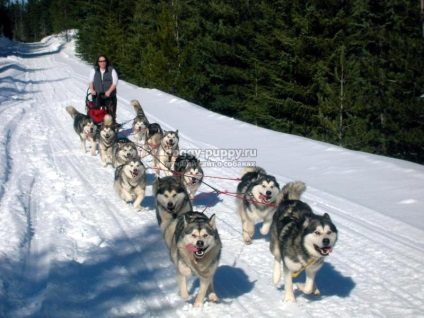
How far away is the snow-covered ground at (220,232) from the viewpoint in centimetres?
409

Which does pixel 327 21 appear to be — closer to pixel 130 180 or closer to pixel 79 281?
pixel 130 180

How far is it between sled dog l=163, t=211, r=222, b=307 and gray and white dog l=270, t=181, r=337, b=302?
664 millimetres

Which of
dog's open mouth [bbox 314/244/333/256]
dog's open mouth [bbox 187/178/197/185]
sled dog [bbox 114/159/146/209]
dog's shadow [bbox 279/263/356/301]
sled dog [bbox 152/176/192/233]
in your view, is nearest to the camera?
dog's open mouth [bbox 314/244/333/256]

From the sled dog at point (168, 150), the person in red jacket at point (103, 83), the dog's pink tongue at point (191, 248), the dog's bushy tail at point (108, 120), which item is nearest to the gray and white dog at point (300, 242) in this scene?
the dog's pink tongue at point (191, 248)

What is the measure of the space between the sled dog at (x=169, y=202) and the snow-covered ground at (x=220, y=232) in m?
0.40

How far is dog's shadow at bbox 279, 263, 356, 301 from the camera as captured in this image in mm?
4337

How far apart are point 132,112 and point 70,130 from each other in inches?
148

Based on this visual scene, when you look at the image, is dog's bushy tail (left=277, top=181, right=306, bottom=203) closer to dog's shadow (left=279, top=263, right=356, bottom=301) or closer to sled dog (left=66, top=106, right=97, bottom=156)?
dog's shadow (left=279, top=263, right=356, bottom=301)

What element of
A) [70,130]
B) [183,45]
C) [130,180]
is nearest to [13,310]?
[130,180]

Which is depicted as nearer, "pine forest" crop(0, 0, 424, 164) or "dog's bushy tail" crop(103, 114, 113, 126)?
"dog's bushy tail" crop(103, 114, 113, 126)

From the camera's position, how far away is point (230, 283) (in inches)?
181

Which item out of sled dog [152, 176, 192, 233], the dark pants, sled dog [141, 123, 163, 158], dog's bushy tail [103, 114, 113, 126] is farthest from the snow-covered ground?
the dark pants

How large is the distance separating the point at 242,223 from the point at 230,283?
1.43 meters

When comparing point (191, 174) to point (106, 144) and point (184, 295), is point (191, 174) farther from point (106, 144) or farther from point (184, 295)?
point (106, 144)
